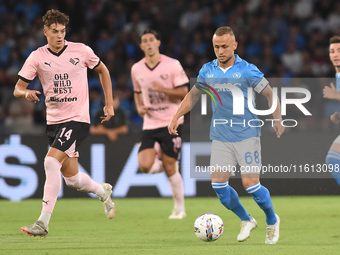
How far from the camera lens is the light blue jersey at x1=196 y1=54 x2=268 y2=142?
23.6 feet

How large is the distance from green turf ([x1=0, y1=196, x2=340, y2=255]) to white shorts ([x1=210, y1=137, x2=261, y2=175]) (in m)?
0.77

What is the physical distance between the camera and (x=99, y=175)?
12414 mm

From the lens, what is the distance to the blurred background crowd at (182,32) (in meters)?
14.8

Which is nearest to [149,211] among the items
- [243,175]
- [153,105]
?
A: [153,105]

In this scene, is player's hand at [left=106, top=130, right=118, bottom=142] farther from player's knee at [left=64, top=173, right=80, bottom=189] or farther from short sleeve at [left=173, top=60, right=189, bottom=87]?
player's knee at [left=64, top=173, right=80, bottom=189]

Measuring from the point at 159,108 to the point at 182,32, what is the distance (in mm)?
6449

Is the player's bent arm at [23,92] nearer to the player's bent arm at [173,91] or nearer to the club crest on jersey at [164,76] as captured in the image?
the player's bent arm at [173,91]

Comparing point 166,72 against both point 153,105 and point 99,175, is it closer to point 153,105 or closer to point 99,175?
point 153,105

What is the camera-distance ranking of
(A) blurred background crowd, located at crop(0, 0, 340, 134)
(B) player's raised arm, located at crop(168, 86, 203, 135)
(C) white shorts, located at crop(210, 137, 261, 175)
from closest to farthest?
(C) white shorts, located at crop(210, 137, 261, 175), (B) player's raised arm, located at crop(168, 86, 203, 135), (A) blurred background crowd, located at crop(0, 0, 340, 134)

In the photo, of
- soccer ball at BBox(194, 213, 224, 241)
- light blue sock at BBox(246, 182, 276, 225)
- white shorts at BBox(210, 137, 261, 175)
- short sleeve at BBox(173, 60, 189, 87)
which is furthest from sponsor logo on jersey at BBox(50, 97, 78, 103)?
short sleeve at BBox(173, 60, 189, 87)

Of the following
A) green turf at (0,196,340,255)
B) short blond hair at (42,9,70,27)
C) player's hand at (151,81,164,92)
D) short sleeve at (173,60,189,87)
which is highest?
short blond hair at (42,9,70,27)

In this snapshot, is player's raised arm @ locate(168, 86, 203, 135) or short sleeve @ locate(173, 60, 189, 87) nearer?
player's raised arm @ locate(168, 86, 203, 135)

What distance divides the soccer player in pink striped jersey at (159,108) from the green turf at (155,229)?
0.69 metres

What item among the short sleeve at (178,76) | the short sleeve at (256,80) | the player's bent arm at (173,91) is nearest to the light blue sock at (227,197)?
the short sleeve at (256,80)
